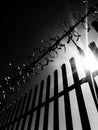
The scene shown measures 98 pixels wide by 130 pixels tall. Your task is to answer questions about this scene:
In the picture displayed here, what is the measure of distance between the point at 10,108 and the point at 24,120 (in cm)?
152

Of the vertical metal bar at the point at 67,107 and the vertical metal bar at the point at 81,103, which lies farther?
the vertical metal bar at the point at 67,107

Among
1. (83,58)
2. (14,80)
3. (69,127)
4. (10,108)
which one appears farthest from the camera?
(10,108)

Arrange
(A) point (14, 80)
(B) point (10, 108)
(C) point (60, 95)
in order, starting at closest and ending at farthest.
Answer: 1. (C) point (60, 95)
2. (A) point (14, 80)
3. (B) point (10, 108)

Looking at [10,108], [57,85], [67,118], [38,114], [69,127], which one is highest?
[10,108]

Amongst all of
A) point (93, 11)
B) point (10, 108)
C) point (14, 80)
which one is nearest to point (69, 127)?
point (93, 11)

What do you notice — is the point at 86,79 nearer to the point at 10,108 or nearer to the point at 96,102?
the point at 96,102

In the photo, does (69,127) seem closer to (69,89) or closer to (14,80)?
(69,89)

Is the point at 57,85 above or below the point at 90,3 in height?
below

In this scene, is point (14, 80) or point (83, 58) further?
point (14, 80)

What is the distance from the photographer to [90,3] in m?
2.55

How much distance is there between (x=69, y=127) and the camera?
212cm

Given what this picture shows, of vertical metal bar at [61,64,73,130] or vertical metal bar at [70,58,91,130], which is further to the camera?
vertical metal bar at [61,64,73,130]

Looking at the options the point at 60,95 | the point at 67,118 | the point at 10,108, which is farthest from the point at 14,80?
the point at 67,118

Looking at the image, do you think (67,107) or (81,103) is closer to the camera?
(81,103)
